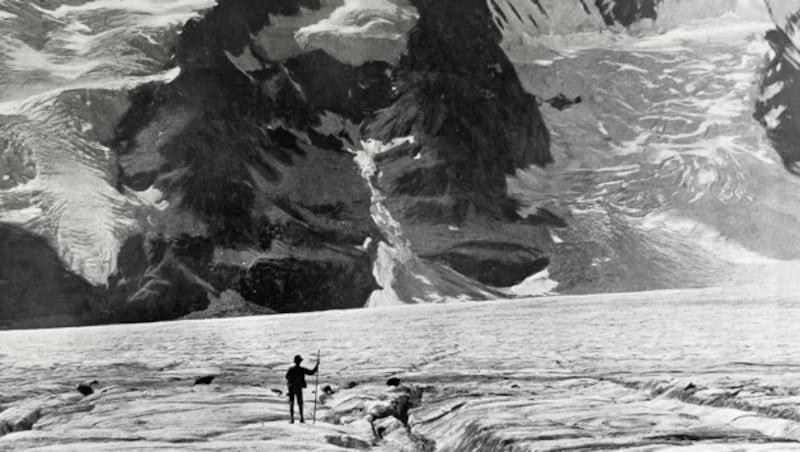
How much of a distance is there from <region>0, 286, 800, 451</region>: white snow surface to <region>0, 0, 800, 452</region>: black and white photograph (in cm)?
1372

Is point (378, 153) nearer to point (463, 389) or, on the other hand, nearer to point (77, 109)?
point (77, 109)

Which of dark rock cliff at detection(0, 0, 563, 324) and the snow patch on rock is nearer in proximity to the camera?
dark rock cliff at detection(0, 0, 563, 324)

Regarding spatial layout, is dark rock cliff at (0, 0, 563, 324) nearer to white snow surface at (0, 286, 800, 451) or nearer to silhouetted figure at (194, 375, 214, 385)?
white snow surface at (0, 286, 800, 451)

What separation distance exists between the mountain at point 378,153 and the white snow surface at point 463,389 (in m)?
65.4

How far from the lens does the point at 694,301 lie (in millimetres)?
85625

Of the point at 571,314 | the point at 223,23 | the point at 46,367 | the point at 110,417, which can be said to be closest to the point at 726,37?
the point at 223,23

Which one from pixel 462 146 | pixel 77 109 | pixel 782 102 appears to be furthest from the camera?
pixel 782 102

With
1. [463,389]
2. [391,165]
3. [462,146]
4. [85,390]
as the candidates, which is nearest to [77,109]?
[391,165]

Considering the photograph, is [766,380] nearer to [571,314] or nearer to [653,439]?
[653,439]

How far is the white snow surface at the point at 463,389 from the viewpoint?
17.7 metres

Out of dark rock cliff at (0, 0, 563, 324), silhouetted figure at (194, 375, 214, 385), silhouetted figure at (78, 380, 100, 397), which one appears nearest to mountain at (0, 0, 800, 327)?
dark rock cliff at (0, 0, 563, 324)

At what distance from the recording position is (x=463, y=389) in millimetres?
26734

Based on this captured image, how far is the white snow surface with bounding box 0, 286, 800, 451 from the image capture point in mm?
17656

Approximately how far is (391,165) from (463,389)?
12141cm
